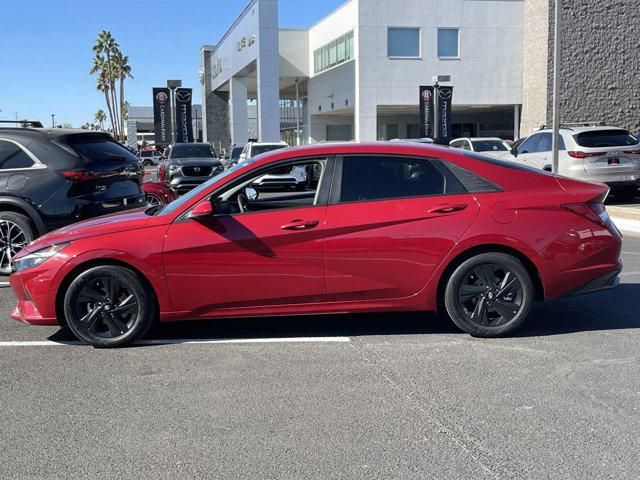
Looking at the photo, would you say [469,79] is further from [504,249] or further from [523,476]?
[523,476]

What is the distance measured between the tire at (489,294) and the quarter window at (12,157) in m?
5.75

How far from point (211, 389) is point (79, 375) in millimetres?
1092

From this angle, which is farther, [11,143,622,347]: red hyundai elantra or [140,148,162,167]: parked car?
[140,148,162,167]: parked car

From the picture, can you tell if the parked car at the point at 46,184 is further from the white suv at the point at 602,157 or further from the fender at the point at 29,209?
the white suv at the point at 602,157

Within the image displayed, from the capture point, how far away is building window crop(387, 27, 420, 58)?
121 ft

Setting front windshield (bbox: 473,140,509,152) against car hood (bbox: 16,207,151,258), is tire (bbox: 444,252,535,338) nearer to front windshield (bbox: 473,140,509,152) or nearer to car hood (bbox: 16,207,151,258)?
car hood (bbox: 16,207,151,258)

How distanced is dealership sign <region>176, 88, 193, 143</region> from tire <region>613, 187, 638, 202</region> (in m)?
27.0

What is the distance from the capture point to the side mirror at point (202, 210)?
5281 millimetres

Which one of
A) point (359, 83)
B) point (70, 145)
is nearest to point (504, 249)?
point (70, 145)

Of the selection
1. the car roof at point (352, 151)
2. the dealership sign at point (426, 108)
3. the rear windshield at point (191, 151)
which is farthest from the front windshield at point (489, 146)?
the car roof at point (352, 151)

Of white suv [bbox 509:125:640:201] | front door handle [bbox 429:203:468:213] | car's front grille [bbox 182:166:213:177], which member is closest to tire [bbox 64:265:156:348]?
front door handle [bbox 429:203:468:213]

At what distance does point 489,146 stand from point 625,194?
6662 mm

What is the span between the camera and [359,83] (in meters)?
36.9

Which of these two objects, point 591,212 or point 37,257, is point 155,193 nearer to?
point 37,257
